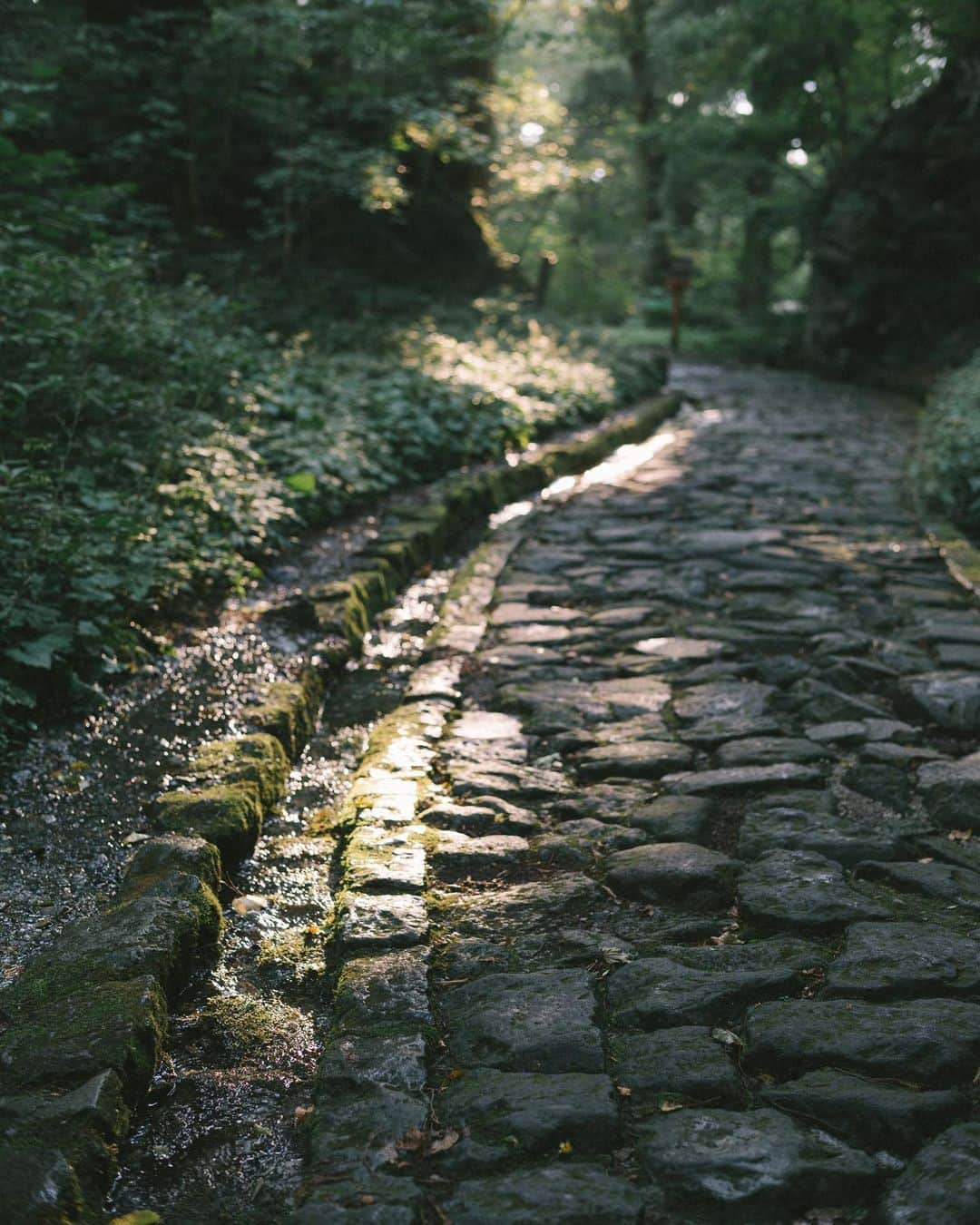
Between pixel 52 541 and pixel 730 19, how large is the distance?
22943 mm

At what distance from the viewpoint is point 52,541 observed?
14.7 feet

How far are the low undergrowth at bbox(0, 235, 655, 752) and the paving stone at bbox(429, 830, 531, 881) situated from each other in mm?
1537

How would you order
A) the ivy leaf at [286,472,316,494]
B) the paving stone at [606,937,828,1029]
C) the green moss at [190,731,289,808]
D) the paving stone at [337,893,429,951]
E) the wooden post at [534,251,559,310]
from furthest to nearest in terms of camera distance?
1. the wooden post at [534,251,559,310]
2. the ivy leaf at [286,472,316,494]
3. the green moss at [190,731,289,808]
4. the paving stone at [337,893,429,951]
5. the paving stone at [606,937,828,1029]

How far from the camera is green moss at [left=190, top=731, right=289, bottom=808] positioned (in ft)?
11.8

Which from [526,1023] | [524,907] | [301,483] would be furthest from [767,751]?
[301,483]

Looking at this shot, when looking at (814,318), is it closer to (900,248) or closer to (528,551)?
(900,248)

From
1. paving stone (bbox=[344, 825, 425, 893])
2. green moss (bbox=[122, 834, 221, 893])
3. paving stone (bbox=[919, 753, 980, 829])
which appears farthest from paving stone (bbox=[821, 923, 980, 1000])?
green moss (bbox=[122, 834, 221, 893])

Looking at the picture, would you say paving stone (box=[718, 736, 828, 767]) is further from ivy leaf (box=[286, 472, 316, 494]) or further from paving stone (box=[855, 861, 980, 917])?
ivy leaf (box=[286, 472, 316, 494])

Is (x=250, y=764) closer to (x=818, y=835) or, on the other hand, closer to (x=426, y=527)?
(x=818, y=835)

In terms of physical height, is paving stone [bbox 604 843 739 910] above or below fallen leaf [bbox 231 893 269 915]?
above

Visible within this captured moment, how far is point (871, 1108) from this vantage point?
80.3 inches

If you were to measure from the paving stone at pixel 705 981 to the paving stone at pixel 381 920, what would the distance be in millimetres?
538

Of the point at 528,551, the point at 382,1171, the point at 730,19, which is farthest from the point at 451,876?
the point at 730,19

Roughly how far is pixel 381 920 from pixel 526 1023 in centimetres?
57
